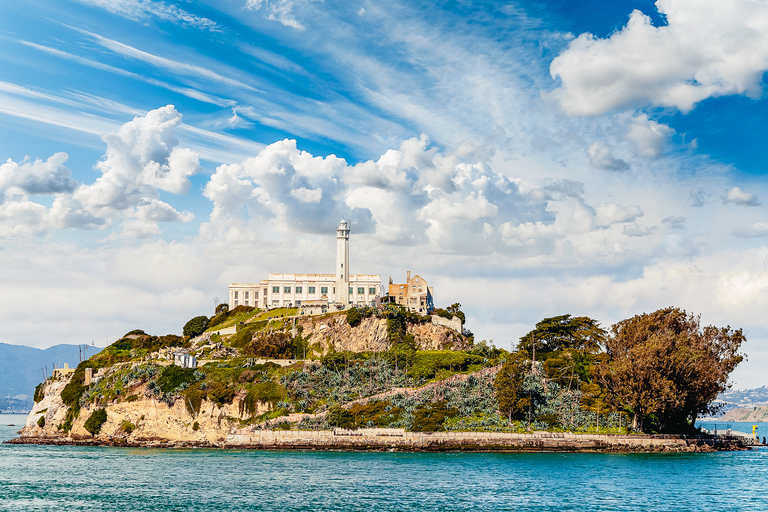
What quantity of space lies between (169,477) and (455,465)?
25.8 metres

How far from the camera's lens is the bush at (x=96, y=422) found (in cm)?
9481

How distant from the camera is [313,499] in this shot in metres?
48.6

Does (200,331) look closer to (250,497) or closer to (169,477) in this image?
(169,477)

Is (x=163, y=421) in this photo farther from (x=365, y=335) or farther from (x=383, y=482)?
(x=383, y=482)

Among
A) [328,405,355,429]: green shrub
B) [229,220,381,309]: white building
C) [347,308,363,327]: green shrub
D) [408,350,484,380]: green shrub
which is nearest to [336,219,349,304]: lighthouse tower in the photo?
[229,220,381,309]: white building

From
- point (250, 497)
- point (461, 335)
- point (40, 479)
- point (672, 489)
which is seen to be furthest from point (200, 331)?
Answer: point (672, 489)

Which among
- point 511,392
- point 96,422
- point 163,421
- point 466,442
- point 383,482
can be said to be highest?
point 511,392

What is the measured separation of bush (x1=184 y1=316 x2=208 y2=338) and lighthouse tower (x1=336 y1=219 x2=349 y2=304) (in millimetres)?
27521

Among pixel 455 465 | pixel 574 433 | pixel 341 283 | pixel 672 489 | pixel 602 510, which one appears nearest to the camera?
pixel 602 510

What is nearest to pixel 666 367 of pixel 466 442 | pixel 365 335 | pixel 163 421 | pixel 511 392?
pixel 511 392

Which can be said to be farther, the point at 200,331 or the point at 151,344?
the point at 200,331

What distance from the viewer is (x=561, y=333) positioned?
103 meters

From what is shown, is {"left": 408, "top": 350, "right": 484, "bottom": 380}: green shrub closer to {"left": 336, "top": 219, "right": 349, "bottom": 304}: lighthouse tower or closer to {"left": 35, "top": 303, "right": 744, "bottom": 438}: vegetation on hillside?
{"left": 35, "top": 303, "right": 744, "bottom": 438}: vegetation on hillside

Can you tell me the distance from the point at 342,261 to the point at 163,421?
44.0 metres
